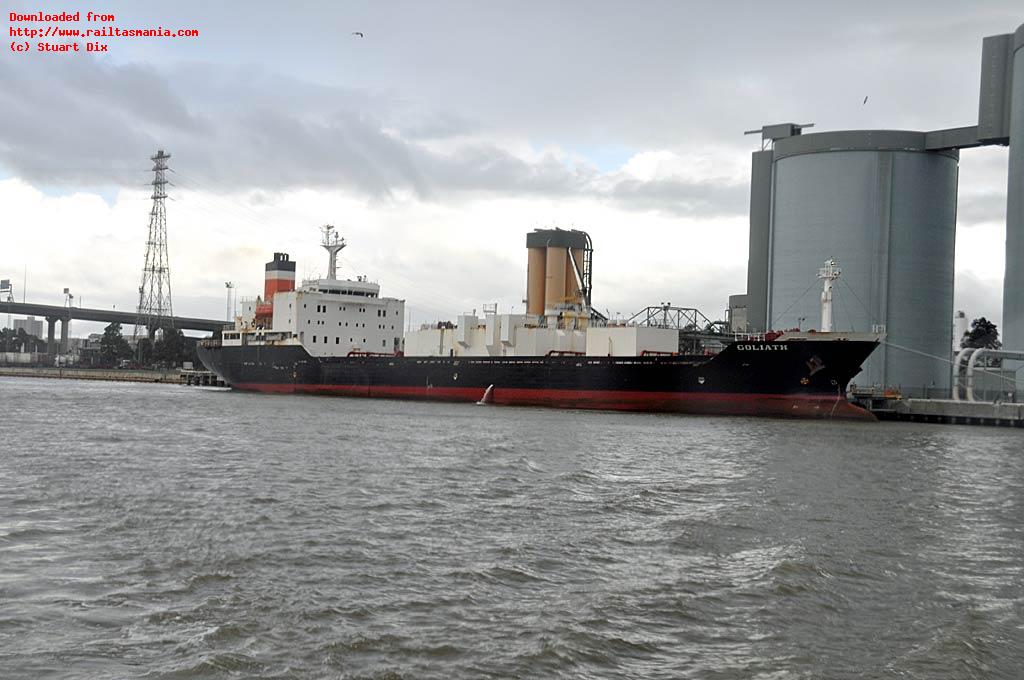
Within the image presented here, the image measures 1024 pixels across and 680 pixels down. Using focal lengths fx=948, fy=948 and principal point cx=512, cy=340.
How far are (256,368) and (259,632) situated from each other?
42.8 metres

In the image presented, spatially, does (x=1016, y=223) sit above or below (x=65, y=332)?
above

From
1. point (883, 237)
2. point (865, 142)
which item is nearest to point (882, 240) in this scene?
point (883, 237)

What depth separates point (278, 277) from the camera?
51125mm

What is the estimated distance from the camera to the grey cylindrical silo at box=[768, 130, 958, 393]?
47469 mm

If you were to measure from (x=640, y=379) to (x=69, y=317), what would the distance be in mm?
101825

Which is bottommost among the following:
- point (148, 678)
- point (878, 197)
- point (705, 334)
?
point (148, 678)

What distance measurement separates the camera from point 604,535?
1043 cm

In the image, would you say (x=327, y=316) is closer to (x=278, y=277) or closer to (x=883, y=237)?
(x=278, y=277)

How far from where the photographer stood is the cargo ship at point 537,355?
98.4ft

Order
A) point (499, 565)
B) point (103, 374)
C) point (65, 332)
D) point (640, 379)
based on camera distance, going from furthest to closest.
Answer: point (65, 332)
point (103, 374)
point (640, 379)
point (499, 565)

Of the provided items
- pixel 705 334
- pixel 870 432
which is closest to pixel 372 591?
pixel 870 432

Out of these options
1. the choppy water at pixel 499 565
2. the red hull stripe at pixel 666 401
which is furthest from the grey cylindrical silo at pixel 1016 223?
the choppy water at pixel 499 565

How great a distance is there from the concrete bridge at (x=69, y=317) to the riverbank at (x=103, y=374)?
64.0ft

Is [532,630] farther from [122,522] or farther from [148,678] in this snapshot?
[122,522]
